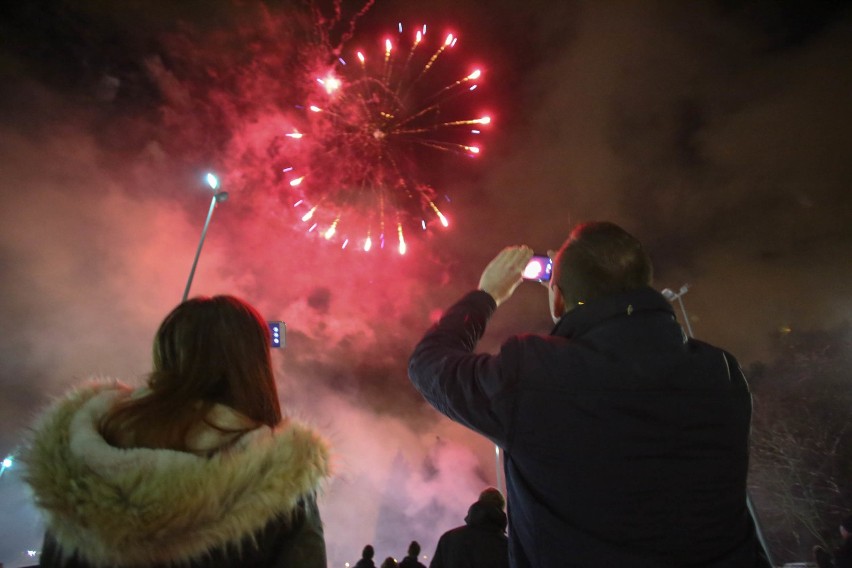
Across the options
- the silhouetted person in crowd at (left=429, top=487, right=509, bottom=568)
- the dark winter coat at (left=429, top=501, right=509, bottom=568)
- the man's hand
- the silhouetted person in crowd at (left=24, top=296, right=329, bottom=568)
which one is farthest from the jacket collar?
the dark winter coat at (left=429, top=501, right=509, bottom=568)

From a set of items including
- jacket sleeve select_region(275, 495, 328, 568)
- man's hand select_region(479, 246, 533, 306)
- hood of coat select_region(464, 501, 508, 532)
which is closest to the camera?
jacket sleeve select_region(275, 495, 328, 568)

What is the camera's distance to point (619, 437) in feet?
5.66

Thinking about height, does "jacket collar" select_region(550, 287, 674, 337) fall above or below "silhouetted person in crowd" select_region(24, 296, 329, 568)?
above

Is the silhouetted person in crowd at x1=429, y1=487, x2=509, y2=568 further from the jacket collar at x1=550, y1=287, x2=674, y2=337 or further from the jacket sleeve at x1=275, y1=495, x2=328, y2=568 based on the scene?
the jacket collar at x1=550, y1=287, x2=674, y2=337

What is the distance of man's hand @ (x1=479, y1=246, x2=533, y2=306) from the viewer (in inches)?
101

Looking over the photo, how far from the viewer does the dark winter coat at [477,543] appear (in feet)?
18.3

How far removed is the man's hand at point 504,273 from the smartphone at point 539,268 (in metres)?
0.50

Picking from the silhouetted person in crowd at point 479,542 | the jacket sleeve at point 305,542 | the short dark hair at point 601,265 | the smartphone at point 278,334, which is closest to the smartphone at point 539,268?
the short dark hair at point 601,265

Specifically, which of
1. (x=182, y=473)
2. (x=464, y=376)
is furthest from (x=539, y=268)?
(x=182, y=473)

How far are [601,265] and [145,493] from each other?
7.01 ft

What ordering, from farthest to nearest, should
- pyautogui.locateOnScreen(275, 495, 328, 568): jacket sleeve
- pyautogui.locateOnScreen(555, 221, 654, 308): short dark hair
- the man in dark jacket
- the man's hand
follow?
the man's hand, pyautogui.locateOnScreen(555, 221, 654, 308): short dark hair, pyautogui.locateOnScreen(275, 495, 328, 568): jacket sleeve, the man in dark jacket

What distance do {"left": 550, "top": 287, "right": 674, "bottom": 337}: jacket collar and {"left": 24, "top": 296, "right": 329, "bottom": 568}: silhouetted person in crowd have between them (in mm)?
1299

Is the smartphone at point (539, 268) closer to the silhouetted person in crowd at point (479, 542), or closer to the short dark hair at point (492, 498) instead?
the silhouetted person in crowd at point (479, 542)

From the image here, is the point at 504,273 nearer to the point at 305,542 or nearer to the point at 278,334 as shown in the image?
the point at 305,542
